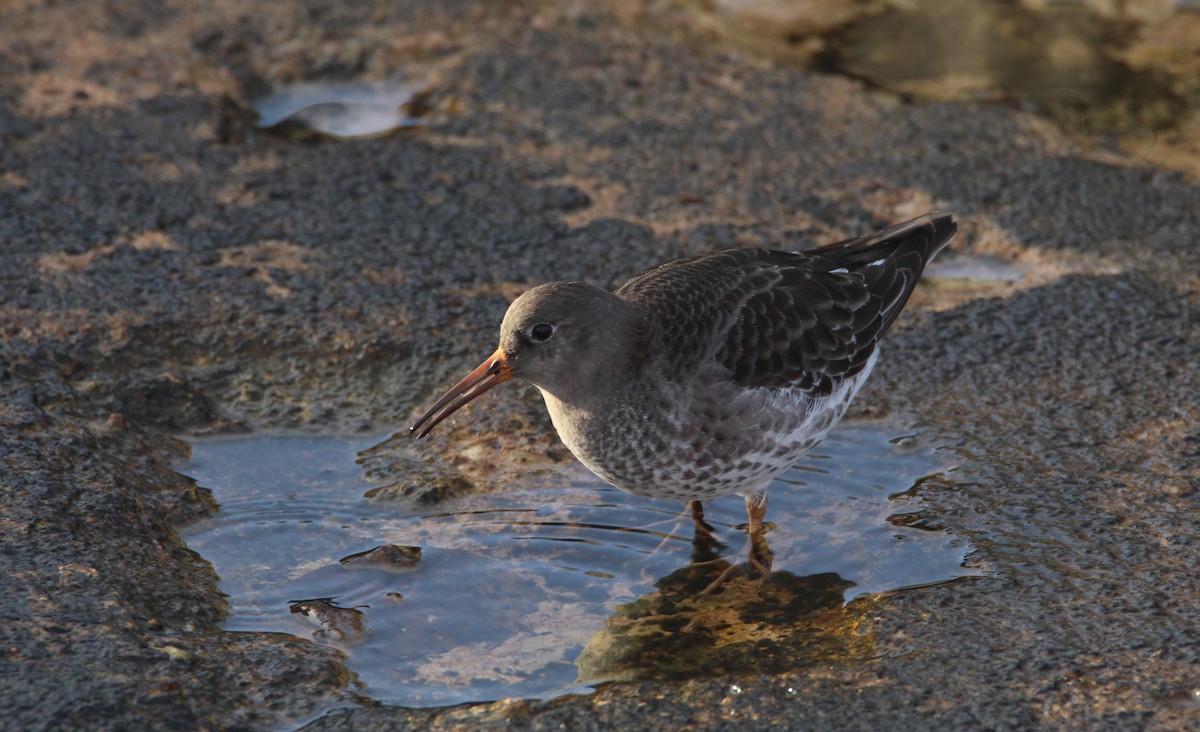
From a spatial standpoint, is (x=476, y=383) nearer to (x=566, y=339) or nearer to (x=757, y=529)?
(x=566, y=339)

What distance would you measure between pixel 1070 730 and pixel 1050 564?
945 mm

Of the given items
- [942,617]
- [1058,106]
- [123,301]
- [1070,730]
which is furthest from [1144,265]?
[123,301]

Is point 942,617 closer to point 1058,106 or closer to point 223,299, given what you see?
point 223,299

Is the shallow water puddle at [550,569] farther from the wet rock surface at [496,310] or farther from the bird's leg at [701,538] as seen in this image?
the wet rock surface at [496,310]

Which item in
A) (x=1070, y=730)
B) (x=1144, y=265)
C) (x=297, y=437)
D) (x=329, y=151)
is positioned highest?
(x=329, y=151)

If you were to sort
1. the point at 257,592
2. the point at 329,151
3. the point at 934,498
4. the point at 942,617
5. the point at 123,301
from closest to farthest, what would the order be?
the point at 942,617, the point at 257,592, the point at 934,498, the point at 123,301, the point at 329,151

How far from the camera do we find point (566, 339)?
505 centimetres

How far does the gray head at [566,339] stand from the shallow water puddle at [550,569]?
57 centimetres

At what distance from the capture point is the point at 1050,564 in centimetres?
474

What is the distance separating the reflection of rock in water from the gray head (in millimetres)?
885

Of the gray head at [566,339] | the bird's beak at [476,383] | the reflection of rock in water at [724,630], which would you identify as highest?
the gray head at [566,339]

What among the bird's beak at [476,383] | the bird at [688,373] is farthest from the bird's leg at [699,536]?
the bird's beak at [476,383]

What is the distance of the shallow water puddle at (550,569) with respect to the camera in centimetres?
452

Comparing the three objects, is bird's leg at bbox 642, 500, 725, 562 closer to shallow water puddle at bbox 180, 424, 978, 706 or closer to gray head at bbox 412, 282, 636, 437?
shallow water puddle at bbox 180, 424, 978, 706
